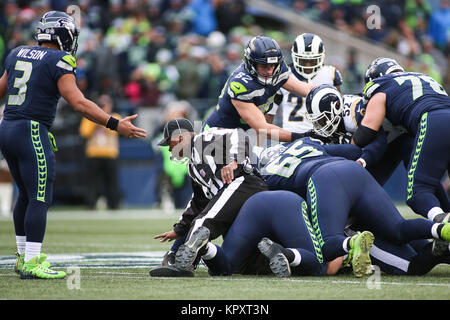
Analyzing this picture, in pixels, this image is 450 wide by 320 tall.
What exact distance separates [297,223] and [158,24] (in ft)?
45.4

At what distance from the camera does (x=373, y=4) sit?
19.5m

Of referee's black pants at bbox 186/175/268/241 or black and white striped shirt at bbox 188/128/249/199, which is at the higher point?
black and white striped shirt at bbox 188/128/249/199

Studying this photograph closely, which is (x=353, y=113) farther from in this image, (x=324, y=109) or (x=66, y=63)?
(x=66, y=63)

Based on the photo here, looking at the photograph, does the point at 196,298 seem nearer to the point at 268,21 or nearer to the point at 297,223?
→ the point at 297,223

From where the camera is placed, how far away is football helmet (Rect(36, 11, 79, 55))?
6449mm

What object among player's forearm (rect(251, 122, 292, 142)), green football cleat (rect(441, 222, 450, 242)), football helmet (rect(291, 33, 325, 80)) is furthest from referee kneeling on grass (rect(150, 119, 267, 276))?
football helmet (rect(291, 33, 325, 80))

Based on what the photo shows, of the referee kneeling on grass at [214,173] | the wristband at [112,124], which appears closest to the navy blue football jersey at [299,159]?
the referee kneeling on grass at [214,173]

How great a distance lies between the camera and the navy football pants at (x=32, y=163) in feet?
20.2

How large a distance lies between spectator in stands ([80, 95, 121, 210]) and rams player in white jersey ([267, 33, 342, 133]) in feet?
24.8

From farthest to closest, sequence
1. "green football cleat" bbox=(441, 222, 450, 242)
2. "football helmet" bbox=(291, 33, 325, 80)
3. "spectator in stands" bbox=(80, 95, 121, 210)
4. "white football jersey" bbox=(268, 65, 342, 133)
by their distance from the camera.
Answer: "spectator in stands" bbox=(80, 95, 121, 210) → "white football jersey" bbox=(268, 65, 342, 133) → "football helmet" bbox=(291, 33, 325, 80) → "green football cleat" bbox=(441, 222, 450, 242)

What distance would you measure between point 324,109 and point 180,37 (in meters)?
12.2

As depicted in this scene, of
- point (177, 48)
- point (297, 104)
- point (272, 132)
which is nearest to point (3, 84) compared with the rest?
point (272, 132)

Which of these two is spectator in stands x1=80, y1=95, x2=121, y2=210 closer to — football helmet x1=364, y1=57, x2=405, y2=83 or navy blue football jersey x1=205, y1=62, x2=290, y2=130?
navy blue football jersey x1=205, y1=62, x2=290, y2=130
